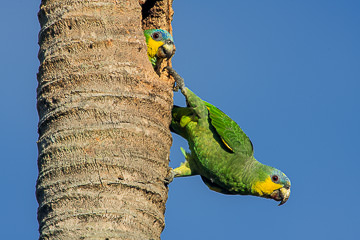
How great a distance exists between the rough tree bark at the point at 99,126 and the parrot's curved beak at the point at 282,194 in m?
3.01

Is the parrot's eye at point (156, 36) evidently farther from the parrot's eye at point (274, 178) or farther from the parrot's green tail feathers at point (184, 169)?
the parrot's eye at point (274, 178)

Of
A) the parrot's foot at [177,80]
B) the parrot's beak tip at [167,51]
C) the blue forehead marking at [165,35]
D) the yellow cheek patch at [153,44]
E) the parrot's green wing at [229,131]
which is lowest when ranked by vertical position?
the parrot's green wing at [229,131]

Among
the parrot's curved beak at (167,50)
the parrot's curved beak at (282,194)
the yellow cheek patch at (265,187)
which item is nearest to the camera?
the parrot's curved beak at (167,50)

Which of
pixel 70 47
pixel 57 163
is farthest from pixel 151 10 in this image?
pixel 57 163

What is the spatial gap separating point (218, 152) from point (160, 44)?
1.66 metres

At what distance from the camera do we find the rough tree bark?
3579mm

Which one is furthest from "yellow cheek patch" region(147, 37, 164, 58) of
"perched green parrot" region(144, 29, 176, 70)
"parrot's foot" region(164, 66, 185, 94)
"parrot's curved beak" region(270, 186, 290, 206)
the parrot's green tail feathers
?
"parrot's curved beak" region(270, 186, 290, 206)

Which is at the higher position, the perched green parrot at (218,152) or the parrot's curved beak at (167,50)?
the parrot's curved beak at (167,50)

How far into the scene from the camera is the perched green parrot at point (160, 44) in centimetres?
578

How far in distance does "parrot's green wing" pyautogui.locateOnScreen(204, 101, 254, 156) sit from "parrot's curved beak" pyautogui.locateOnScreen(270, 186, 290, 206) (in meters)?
0.69

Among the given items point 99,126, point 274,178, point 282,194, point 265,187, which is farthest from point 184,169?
point 99,126

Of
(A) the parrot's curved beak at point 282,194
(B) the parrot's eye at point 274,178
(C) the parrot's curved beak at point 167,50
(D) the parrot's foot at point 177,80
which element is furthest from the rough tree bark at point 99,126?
(A) the parrot's curved beak at point 282,194

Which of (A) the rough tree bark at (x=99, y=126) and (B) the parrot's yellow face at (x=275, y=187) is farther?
(B) the parrot's yellow face at (x=275, y=187)

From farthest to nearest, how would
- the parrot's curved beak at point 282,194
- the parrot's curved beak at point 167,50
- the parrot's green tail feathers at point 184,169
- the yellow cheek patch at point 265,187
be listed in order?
the parrot's curved beak at point 282,194
the yellow cheek patch at point 265,187
the parrot's green tail feathers at point 184,169
the parrot's curved beak at point 167,50
